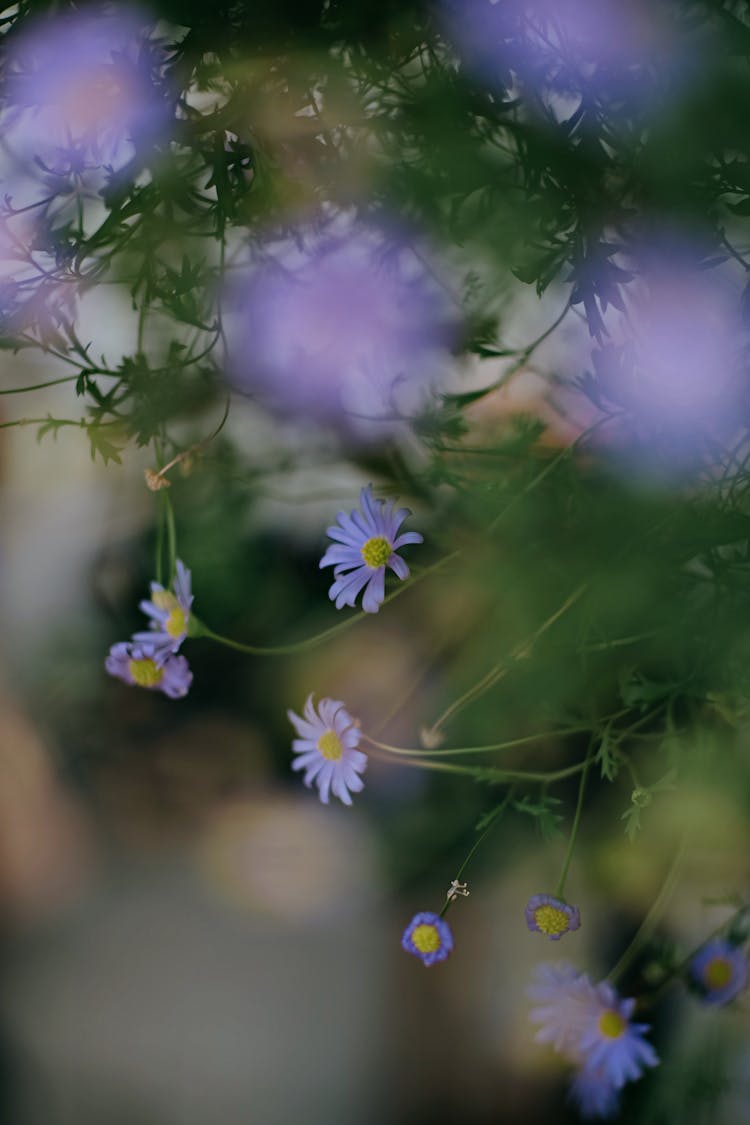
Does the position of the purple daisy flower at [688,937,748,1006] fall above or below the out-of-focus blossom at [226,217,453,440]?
below

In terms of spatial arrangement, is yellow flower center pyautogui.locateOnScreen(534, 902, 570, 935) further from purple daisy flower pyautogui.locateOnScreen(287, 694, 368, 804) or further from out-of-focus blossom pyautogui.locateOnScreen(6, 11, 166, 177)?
out-of-focus blossom pyautogui.locateOnScreen(6, 11, 166, 177)

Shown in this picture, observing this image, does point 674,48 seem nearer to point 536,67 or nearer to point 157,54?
point 536,67

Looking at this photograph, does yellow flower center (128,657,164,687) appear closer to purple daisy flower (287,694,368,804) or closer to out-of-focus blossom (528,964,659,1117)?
purple daisy flower (287,694,368,804)

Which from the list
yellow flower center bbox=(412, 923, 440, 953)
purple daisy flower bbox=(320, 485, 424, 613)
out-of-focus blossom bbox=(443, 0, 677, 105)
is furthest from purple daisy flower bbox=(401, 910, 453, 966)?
out-of-focus blossom bbox=(443, 0, 677, 105)

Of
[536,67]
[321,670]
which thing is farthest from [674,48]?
[321,670]

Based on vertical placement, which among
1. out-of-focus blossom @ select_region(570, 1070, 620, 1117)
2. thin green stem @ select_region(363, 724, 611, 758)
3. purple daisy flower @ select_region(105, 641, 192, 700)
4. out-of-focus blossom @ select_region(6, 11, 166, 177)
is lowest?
out-of-focus blossom @ select_region(570, 1070, 620, 1117)

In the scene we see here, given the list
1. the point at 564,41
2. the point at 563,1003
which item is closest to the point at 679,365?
the point at 564,41
